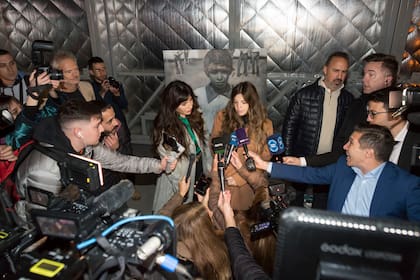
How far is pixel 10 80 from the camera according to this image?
121 inches

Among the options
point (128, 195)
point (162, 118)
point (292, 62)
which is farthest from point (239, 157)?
point (292, 62)

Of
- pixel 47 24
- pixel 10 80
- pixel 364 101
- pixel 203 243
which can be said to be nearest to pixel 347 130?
pixel 364 101

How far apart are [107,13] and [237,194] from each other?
339cm

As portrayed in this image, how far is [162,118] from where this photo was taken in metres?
2.54

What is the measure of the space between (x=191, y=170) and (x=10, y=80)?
205 centimetres

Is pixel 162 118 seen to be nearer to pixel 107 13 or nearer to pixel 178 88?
pixel 178 88

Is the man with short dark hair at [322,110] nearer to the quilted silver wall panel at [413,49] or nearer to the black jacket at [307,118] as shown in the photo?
the black jacket at [307,118]

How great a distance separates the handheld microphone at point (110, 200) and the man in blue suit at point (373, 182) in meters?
1.25

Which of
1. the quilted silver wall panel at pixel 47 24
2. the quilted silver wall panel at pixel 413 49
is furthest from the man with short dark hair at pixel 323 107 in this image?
the quilted silver wall panel at pixel 47 24

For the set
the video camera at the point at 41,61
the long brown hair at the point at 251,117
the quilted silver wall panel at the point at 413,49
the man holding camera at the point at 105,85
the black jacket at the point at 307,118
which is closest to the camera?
the video camera at the point at 41,61

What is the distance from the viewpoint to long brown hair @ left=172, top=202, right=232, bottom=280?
1484 mm

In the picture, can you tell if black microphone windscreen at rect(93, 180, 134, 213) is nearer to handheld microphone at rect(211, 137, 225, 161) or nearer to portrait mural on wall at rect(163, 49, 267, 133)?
handheld microphone at rect(211, 137, 225, 161)

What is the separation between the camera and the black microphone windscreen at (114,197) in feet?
3.38

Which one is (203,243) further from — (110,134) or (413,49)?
(413,49)
